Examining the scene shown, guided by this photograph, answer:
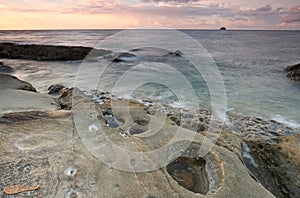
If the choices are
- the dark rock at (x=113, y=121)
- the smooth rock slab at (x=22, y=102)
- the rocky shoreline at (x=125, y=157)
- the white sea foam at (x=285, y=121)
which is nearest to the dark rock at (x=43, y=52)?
the smooth rock slab at (x=22, y=102)

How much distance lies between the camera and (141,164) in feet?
8.76

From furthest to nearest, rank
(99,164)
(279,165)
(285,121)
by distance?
1. (285,121)
2. (279,165)
3. (99,164)

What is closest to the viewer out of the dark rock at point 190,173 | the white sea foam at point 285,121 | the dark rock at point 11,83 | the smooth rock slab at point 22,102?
the dark rock at point 190,173

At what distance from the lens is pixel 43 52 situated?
60.8ft

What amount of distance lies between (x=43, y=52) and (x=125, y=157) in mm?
18817

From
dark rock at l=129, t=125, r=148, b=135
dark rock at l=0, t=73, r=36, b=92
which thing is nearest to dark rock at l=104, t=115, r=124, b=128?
dark rock at l=129, t=125, r=148, b=135

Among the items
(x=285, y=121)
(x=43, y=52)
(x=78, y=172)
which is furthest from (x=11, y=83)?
(x=43, y=52)

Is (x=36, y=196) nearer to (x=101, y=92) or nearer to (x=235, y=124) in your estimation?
(x=235, y=124)

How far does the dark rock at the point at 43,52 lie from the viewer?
57.7 ft

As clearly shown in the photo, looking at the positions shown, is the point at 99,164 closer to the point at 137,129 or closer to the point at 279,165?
the point at 137,129

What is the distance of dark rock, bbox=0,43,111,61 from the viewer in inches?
693

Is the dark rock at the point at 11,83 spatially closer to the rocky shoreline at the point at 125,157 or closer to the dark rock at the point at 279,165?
the rocky shoreline at the point at 125,157

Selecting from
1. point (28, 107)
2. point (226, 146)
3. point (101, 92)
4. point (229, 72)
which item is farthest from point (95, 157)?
point (229, 72)

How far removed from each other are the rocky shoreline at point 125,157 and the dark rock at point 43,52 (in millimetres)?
13888
